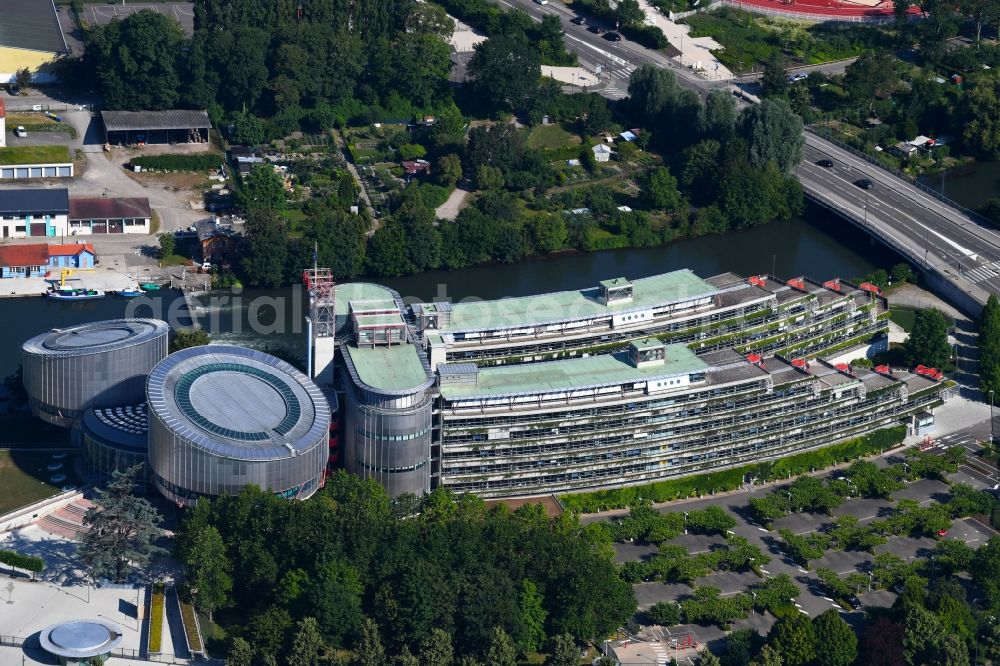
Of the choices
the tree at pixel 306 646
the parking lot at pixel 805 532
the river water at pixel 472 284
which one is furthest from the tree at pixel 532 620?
the river water at pixel 472 284

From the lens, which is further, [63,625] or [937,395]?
[937,395]

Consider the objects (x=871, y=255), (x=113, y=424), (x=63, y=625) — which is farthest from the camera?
(x=871, y=255)

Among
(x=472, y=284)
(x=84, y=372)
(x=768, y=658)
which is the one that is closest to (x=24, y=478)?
(x=84, y=372)

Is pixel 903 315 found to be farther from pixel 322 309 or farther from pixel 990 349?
pixel 322 309

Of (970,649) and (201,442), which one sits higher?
(201,442)

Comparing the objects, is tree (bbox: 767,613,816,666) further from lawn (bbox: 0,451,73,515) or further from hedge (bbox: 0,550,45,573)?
lawn (bbox: 0,451,73,515)

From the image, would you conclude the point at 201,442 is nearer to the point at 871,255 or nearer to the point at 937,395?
the point at 937,395

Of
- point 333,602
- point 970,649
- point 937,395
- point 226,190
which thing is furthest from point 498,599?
point 226,190

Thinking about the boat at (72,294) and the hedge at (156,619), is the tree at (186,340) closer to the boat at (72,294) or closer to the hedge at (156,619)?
the boat at (72,294)
